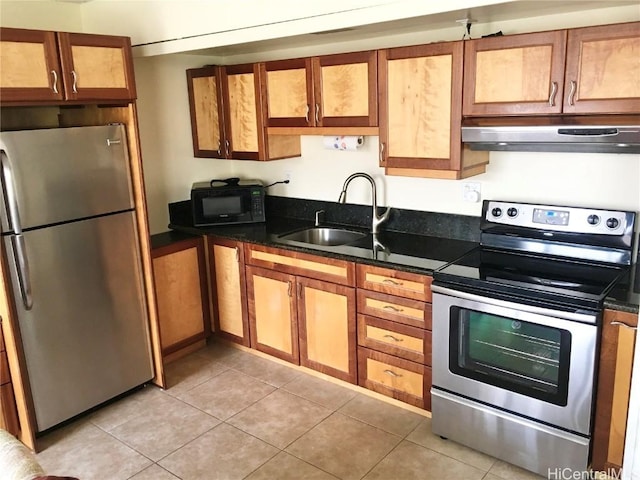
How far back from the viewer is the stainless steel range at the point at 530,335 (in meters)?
2.25

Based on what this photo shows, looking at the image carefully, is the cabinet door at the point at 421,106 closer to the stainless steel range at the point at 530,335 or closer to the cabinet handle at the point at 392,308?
the stainless steel range at the point at 530,335

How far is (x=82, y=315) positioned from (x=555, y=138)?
8.12 feet

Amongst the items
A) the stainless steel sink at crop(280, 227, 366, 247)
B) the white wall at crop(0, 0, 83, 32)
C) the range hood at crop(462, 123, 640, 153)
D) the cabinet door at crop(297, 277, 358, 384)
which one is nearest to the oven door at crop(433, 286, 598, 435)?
the cabinet door at crop(297, 277, 358, 384)

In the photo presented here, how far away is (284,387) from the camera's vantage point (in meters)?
3.29

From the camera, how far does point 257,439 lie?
9.20 ft

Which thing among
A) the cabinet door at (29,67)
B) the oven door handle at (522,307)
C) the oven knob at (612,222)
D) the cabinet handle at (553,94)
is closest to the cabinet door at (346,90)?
the cabinet handle at (553,94)

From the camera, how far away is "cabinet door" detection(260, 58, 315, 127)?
3.16m

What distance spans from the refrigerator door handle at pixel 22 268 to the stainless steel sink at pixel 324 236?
1540mm

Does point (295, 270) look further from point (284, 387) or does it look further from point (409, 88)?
point (409, 88)

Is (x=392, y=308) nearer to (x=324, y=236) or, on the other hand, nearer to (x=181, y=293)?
(x=324, y=236)

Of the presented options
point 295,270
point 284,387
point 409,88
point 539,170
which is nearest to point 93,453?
point 284,387

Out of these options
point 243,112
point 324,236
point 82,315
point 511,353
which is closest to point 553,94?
point 511,353

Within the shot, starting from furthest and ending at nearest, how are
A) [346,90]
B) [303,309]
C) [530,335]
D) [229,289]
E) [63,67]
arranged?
[229,289] → [303,309] → [346,90] → [63,67] → [530,335]

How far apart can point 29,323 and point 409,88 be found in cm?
222
